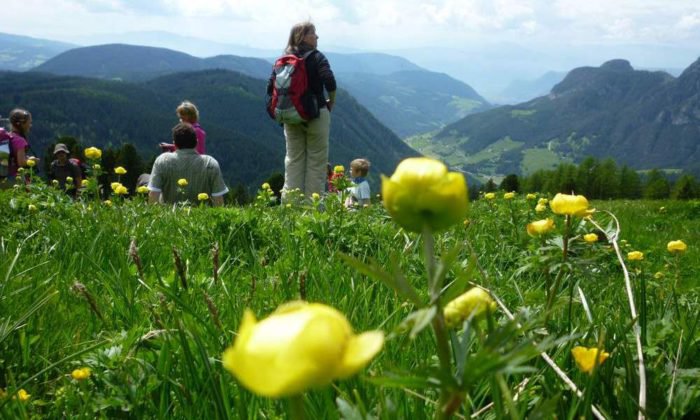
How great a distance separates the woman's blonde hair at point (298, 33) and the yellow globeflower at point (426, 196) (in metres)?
6.80

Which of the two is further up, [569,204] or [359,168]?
[569,204]

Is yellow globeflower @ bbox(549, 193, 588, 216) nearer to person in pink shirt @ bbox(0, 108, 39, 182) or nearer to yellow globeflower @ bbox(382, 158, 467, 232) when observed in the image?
yellow globeflower @ bbox(382, 158, 467, 232)

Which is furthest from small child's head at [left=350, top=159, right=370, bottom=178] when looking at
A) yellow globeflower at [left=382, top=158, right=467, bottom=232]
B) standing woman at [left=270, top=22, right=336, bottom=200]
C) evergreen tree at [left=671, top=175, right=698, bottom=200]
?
evergreen tree at [left=671, top=175, right=698, bottom=200]

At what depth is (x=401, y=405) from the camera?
3.58ft

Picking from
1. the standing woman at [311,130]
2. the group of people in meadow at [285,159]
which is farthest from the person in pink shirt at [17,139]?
the standing woman at [311,130]

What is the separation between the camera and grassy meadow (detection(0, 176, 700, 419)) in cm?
86

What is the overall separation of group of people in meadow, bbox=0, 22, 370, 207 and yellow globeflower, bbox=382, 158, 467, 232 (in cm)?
540

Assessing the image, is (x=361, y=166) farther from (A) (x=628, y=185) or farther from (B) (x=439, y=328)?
(A) (x=628, y=185)

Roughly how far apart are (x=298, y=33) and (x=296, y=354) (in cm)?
709

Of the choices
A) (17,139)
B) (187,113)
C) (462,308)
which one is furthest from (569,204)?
(17,139)

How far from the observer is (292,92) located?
22.9 feet

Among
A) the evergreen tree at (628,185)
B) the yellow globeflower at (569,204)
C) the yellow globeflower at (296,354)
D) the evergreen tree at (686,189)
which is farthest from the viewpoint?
the evergreen tree at (628,185)

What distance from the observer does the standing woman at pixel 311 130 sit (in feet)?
22.9

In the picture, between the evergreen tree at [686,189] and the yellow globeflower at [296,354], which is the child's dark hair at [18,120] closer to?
the yellow globeflower at [296,354]
